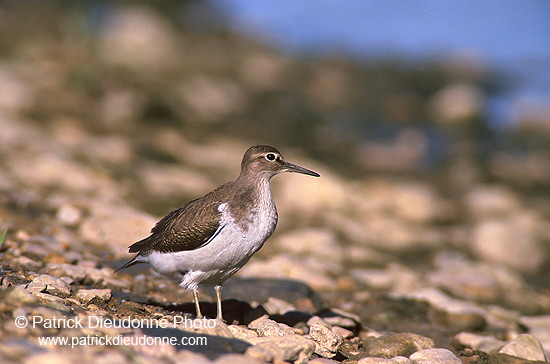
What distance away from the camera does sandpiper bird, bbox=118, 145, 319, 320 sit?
6.55 meters

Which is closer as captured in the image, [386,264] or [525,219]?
[386,264]

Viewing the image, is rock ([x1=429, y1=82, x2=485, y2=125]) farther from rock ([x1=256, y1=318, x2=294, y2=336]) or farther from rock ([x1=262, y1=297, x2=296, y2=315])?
rock ([x1=256, y1=318, x2=294, y2=336])

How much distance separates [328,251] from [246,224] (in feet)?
13.7

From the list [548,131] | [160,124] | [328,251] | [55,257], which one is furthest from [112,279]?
[548,131]

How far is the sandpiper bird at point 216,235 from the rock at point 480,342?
2.69m

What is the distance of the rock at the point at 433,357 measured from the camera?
6.19 m

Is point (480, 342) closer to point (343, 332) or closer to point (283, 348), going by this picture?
point (343, 332)

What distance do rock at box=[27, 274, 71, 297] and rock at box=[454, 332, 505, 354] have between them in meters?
4.42

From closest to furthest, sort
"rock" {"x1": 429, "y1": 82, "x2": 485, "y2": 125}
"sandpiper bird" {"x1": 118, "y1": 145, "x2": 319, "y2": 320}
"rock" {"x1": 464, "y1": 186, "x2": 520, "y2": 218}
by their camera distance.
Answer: "sandpiper bird" {"x1": 118, "y1": 145, "x2": 319, "y2": 320}
"rock" {"x1": 464, "y1": 186, "x2": 520, "y2": 218}
"rock" {"x1": 429, "y1": 82, "x2": 485, "y2": 125}

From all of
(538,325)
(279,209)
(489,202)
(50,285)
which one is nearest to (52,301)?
(50,285)

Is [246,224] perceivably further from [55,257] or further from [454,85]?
[454,85]

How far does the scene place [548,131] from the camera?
20641mm

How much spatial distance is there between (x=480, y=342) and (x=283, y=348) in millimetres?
2939

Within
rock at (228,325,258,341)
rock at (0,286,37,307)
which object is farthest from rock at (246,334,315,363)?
rock at (0,286,37,307)
